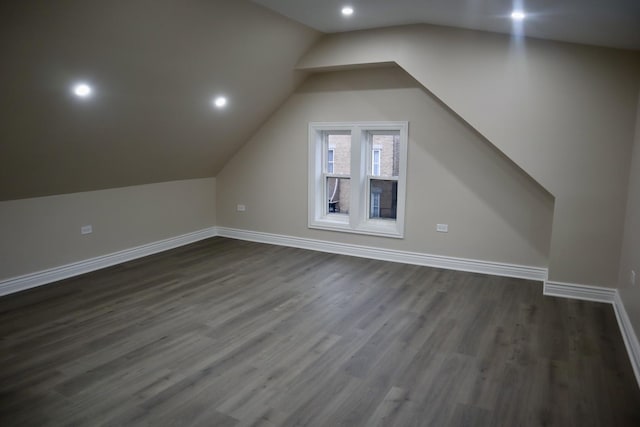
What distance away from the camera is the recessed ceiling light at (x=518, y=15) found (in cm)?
341

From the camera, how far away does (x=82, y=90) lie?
3.70 meters

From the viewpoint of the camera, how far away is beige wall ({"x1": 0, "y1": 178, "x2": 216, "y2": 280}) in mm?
4465

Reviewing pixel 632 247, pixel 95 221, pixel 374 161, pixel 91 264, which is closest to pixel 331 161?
pixel 374 161

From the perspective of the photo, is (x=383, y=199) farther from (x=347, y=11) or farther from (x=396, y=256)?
(x=347, y=11)

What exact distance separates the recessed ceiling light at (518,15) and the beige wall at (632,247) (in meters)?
1.40

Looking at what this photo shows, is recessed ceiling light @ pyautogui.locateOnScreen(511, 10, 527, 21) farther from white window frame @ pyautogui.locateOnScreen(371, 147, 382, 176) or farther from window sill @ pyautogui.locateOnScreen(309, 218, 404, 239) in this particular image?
window sill @ pyautogui.locateOnScreen(309, 218, 404, 239)

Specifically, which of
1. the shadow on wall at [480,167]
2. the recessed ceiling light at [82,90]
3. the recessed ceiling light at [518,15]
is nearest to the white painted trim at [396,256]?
the shadow on wall at [480,167]

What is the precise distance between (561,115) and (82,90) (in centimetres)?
433

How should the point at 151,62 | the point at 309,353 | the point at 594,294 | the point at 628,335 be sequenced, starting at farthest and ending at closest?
the point at 594,294 → the point at 151,62 → the point at 628,335 → the point at 309,353

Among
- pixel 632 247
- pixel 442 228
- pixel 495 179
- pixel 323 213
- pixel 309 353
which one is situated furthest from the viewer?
pixel 323 213

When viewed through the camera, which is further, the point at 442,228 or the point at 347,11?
the point at 442,228

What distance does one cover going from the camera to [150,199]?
588 cm

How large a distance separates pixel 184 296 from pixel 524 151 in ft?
12.1

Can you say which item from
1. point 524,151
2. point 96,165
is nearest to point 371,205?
point 524,151
